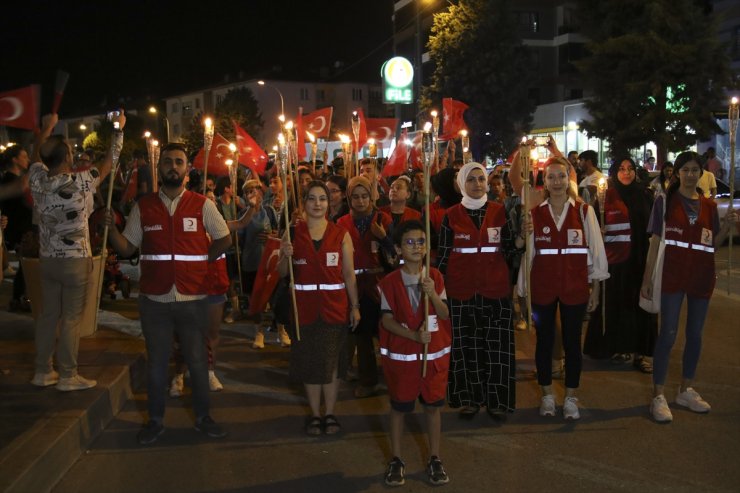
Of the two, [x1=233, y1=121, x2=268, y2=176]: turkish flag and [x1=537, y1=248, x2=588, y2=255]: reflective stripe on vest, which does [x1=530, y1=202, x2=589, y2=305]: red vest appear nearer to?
[x1=537, y1=248, x2=588, y2=255]: reflective stripe on vest

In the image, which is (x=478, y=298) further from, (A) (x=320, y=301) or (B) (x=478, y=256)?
(A) (x=320, y=301)

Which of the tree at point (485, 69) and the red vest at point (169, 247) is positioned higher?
the tree at point (485, 69)

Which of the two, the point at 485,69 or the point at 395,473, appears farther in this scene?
the point at 485,69

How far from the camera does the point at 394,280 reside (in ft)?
15.9

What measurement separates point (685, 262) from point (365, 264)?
2.59m

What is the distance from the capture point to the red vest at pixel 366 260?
641cm

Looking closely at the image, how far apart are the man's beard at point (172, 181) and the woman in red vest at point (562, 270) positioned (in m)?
2.58

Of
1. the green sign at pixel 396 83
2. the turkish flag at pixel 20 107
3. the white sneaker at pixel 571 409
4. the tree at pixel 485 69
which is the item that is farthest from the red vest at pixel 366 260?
the tree at pixel 485 69

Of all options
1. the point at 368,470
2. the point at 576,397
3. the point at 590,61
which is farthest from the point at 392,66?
the point at 368,470

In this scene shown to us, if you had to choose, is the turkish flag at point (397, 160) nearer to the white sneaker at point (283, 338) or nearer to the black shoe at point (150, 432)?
the white sneaker at point (283, 338)

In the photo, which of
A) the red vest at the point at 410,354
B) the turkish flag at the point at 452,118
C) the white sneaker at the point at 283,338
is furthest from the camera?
the turkish flag at the point at 452,118

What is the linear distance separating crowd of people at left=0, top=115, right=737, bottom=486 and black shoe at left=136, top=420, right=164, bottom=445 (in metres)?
0.02

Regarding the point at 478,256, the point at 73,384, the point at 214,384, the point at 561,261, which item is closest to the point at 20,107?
the point at 73,384

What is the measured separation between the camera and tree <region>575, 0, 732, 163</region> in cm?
2305
